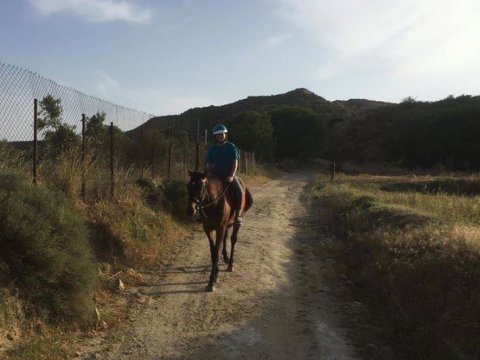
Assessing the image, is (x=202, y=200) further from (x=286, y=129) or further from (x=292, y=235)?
(x=286, y=129)

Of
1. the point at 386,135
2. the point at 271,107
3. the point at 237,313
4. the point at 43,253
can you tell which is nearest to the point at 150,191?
the point at 237,313

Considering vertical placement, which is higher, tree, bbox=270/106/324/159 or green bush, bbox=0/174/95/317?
tree, bbox=270/106/324/159

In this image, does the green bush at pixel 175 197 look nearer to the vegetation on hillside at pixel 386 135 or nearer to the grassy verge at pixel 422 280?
the grassy verge at pixel 422 280

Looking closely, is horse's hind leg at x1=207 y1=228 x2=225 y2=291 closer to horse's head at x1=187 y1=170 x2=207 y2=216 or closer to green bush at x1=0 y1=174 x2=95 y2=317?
horse's head at x1=187 y1=170 x2=207 y2=216

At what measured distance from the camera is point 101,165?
12.2 metres

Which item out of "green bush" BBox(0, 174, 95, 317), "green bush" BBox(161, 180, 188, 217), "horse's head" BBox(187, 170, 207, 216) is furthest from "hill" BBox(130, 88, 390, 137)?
"green bush" BBox(0, 174, 95, 317)

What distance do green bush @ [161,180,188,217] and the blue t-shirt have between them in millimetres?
4490

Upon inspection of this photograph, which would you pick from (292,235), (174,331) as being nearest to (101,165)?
(292,235)

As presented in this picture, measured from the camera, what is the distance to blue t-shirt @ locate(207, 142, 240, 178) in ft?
31.0

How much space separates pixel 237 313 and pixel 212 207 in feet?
7.29

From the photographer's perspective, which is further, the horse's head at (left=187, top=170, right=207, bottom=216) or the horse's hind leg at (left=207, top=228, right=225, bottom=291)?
the horse's hind leg at (left=207, top=228, right=225, bottom=291)

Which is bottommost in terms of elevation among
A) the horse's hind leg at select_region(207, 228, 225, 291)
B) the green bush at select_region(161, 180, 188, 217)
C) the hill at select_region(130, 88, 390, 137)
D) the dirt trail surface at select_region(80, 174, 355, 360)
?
the dirt trail surface at select_region(80, 174, 355, 360)

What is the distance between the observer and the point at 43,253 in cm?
622

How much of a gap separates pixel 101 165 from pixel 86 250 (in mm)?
5441
